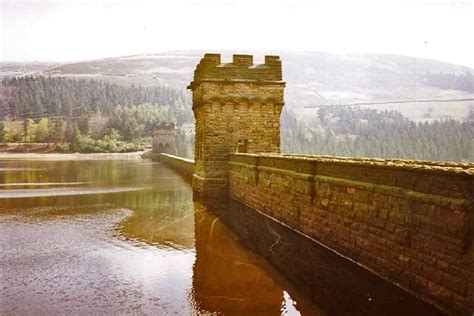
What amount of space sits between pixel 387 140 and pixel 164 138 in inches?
1725

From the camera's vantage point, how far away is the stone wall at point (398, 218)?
6.65 meters

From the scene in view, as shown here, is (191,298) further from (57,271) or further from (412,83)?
(412,83)

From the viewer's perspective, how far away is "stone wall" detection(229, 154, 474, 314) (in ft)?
21.8

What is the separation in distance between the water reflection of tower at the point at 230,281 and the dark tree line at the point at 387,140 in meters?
68.5

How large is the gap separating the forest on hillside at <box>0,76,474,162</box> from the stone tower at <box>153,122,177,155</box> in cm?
408

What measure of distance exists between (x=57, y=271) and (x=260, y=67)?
1382cm

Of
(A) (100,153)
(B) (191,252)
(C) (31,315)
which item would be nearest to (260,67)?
(B) (191,252)

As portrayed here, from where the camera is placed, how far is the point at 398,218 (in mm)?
8211

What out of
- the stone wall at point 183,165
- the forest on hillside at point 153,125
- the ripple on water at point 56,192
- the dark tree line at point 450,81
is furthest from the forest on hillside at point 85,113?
the dark tree line at point 450,81

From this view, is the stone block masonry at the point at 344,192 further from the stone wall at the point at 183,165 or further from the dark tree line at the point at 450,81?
the dark tree line at the point at 450,81

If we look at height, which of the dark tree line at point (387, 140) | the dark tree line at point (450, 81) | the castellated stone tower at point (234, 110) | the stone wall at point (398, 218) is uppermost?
the dark tree line at point (450, 81)

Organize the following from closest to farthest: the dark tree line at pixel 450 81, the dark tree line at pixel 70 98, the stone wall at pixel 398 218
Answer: the stone wall at pixel 398 218
the dark tree line at pixel 70 98
the dark tree line at pixel 450 81

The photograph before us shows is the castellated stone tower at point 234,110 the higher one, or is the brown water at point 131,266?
the castellated stone tower at point 234,110

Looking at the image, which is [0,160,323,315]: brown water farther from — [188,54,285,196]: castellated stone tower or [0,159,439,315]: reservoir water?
[188,54,285,196]: castellated stone tower
